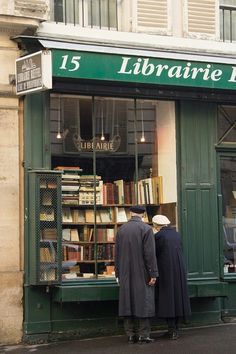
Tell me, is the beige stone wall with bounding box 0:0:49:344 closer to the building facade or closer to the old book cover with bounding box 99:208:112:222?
the building facade

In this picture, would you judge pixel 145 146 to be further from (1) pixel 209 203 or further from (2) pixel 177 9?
(2) pixel 177 9

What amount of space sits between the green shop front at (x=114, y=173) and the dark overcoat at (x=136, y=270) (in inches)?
25.8

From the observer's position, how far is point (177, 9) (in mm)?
10523

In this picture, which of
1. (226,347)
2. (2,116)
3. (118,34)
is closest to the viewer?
(226,347)

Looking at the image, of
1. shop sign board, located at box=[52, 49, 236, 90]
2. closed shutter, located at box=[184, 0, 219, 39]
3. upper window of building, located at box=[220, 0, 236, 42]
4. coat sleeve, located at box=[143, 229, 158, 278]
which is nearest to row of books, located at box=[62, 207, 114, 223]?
coat sleeve, located at box=[143, 229, 158, 278]

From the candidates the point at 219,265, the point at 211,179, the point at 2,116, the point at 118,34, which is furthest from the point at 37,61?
the point at 219,265

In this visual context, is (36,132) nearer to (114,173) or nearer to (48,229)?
(48,229)

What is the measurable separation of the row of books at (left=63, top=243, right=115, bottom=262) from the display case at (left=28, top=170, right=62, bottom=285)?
0.52 m

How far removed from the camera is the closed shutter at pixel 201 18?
414 inches

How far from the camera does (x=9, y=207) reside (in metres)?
9.18

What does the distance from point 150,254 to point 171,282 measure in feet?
1.78

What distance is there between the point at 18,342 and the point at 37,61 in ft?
12.2

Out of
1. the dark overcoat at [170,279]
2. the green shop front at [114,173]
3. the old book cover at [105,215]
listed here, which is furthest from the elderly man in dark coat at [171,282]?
the old book cover at [105,215]

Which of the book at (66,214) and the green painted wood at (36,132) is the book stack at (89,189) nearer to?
the book at (66,214)
